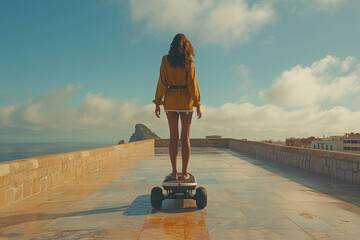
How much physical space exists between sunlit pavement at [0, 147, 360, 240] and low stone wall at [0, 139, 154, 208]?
6.5 inches

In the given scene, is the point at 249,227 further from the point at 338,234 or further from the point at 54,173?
the point at 54,173

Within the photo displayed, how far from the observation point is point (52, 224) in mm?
2766

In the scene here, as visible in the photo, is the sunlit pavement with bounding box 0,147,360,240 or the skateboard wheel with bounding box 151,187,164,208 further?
the skateboard wheel with bounding box 151,187,164,208

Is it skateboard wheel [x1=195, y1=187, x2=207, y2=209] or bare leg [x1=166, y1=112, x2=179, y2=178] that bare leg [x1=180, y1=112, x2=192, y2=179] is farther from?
skateboard wheel [x1=195, y1=187, x2=207, y2=209]

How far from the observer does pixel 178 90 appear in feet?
11.6

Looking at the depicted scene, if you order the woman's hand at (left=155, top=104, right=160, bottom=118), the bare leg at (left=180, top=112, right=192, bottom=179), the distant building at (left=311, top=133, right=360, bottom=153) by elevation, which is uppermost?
the woman's hand at (left=155, top=104, right=160, bottom=118)

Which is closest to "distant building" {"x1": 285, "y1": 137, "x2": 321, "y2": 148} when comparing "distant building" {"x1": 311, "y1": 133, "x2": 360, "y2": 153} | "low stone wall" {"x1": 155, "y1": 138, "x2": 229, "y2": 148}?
"distant building" {"x1": 311, "y1": 133, "x2": 360, "y2": 153}

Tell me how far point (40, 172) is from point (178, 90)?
2830mm

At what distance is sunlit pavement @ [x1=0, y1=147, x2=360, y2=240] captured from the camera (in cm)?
247

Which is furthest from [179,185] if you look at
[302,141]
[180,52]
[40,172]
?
[302,141]

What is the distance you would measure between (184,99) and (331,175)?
442 cm

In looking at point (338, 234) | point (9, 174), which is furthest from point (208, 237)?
point (9, 174)

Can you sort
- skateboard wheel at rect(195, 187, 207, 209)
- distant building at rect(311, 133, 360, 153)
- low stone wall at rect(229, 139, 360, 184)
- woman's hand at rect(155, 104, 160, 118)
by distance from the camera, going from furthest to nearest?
distant building at rect(311, 133, 360, 153)
low stone wall at rect(229, 139, 360, 184)
woman's hand at rect(155, 104, 160, 118)
skateboard wheel at rect(195, 187, 207, 209)

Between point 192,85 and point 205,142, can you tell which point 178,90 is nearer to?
point 192,85
